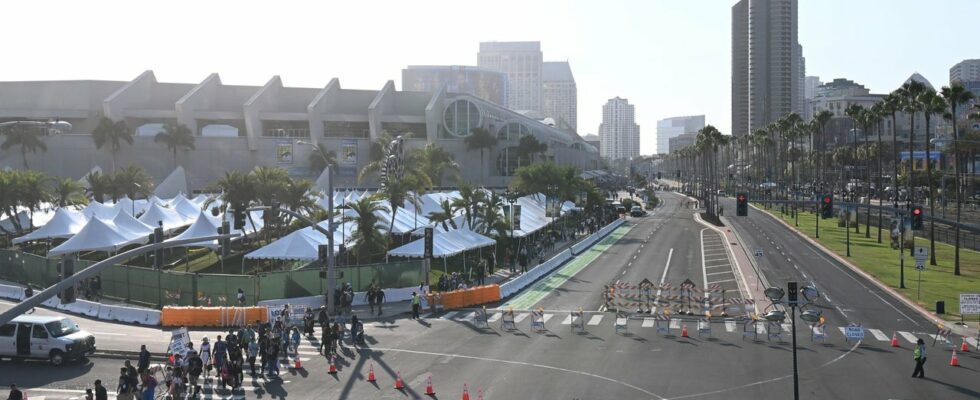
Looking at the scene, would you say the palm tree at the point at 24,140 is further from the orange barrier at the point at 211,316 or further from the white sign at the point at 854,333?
the white sign at the point at 854,333

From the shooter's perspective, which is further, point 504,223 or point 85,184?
point 85,184

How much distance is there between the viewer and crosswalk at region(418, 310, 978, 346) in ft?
111

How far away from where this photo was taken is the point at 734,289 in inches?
1875

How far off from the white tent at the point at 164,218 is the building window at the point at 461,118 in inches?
2810

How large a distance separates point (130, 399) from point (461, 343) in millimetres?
13126

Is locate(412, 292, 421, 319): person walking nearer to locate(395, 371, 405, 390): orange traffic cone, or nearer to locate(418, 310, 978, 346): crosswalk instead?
locate(418, 310, 978, 346): crosswalk

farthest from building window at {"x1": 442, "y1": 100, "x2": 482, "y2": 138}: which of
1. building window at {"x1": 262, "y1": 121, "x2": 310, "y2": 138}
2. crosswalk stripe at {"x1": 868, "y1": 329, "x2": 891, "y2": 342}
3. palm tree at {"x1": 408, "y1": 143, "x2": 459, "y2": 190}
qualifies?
crosswalk stripe at {"x1": 868, "y1": 329, "x2": 891, "y2": 342}

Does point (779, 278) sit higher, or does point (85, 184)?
point (85, 184)

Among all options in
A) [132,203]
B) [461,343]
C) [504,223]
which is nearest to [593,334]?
[461,343]

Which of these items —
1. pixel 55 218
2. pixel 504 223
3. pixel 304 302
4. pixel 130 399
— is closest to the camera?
pixel 130 399

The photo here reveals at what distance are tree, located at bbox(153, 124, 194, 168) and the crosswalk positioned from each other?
282ft

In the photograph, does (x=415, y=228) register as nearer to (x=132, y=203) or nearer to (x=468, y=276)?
(x=468, y=276)

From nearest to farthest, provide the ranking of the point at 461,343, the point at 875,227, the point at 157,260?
the point at 461,343 < the point at 157,260 < the point at 875,227

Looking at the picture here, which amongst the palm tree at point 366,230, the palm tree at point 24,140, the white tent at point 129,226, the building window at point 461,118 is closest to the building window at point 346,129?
the building window at point 461,118
